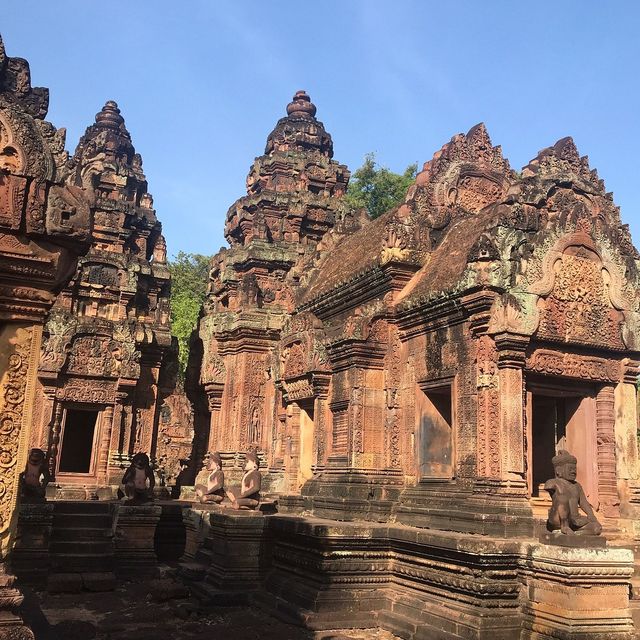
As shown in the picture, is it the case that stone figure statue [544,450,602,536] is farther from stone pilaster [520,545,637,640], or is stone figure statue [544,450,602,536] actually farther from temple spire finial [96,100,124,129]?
temple spire finial [96,100,124,129]

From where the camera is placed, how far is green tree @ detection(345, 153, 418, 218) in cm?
3372

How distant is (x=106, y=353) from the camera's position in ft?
58.4

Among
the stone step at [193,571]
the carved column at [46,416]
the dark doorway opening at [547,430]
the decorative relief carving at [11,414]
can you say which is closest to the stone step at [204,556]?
the stone step at [193,571]

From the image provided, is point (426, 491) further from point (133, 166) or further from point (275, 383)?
point (133, 166)

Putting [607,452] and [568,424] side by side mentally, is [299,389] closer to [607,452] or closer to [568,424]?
[568,424]

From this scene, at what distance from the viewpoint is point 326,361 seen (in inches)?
480

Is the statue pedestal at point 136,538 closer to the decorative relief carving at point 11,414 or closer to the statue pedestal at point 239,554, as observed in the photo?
the statue pedestal at point 239,554

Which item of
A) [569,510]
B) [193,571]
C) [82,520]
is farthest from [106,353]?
[569,510]

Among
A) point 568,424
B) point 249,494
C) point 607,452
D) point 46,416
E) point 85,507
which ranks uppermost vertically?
point 46,416

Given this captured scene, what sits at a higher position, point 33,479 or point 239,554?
point 33,479

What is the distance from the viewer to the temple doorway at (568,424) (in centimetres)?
991

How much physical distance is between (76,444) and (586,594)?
17.1 m

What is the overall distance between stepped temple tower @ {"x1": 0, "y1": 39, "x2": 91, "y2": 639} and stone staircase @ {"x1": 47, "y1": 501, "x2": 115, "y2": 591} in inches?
298

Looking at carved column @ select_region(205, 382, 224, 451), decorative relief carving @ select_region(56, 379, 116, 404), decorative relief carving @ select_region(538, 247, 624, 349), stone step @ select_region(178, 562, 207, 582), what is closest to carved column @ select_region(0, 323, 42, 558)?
decorative relief carving @ select_region(538, 247, 624, 349)
